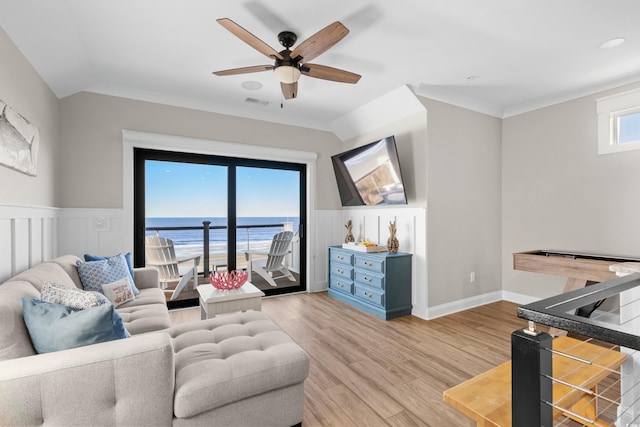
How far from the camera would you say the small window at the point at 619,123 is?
3170mm

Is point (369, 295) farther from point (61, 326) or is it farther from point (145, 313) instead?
point (61, 326)

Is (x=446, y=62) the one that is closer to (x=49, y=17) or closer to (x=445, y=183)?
(x=445, y=183)

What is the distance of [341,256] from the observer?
426cm

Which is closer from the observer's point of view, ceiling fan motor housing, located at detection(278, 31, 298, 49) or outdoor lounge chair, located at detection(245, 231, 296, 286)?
ceiling fan motor housing, located at detection(278, 31, 298, 49)

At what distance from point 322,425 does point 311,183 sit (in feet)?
11.0

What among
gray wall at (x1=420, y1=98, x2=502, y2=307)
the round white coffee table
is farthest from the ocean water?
gray wall at (x1=420, y1=98, x2=502, y2=307)

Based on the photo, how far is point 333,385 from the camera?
7.14 feet

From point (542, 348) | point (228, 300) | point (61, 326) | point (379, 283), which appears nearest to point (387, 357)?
point (379, 283)

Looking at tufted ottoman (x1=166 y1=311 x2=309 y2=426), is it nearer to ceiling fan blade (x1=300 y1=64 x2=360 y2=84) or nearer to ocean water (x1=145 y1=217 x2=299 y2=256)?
ceiling fan blade (x1=300 y1=64 x2=360 y2=84)

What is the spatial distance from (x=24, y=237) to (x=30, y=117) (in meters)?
0.97

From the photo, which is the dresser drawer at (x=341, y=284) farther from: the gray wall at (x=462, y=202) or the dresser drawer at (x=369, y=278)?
the gray wall at (x=462, y=202)

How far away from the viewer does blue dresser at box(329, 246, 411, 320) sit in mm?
3523

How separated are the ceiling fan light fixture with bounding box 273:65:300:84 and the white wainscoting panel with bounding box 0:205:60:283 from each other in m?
2.05

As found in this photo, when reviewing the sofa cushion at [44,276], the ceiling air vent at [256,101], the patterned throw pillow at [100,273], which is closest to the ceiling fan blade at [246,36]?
the ceiling air vent at [256,101]
